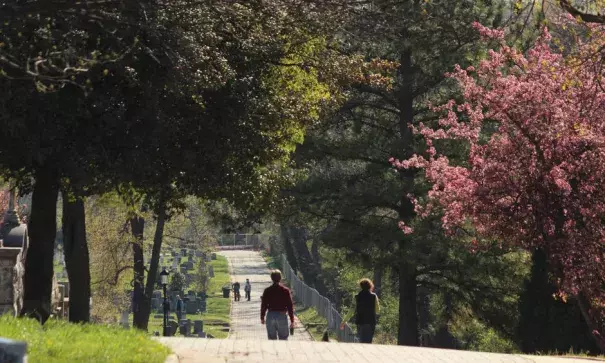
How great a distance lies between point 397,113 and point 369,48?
3702 millimetres

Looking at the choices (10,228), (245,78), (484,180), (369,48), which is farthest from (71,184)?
Answer: (369,48)

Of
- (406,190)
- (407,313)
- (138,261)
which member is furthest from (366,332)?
(138,261)

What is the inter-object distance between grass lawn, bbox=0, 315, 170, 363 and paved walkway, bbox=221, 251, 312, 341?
32291 millimetres

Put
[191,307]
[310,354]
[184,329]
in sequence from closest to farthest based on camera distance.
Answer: [310,354] → [184,329] → [191,307]

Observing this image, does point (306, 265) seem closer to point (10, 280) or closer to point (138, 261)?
point (138, 261)

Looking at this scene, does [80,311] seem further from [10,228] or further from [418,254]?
[418,254]

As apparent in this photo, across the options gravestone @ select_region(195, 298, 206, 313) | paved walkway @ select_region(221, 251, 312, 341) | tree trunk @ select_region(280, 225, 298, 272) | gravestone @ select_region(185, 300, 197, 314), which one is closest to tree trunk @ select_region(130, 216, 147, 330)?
paved walkway @ select_region(221, 251, 312, 341)

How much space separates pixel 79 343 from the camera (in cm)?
1275

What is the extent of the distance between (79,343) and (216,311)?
6060 centimetres

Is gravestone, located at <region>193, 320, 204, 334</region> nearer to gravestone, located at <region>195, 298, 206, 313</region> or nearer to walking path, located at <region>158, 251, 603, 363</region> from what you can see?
gravestone, located at <region>195, 298, 206, 313</region>

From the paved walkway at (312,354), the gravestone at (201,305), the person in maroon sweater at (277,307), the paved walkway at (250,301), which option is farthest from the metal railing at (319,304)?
→ the paved walkway at (312,354)

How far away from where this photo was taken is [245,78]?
59.8 ft

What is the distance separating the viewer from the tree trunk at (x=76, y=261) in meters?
21.2

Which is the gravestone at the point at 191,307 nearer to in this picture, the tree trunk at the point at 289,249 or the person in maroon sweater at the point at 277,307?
the tree trunk at the point at 289,249
